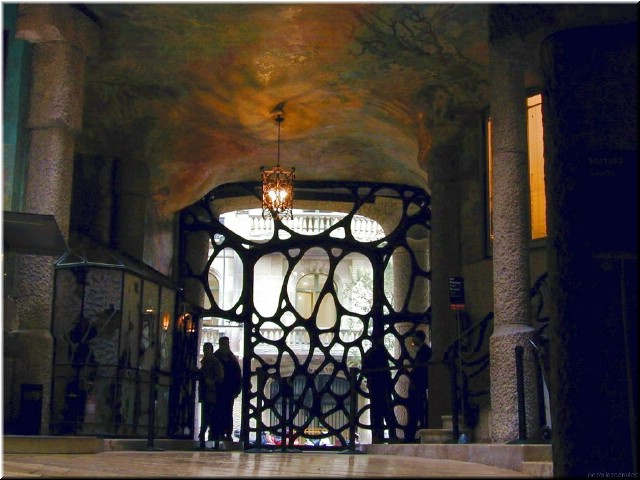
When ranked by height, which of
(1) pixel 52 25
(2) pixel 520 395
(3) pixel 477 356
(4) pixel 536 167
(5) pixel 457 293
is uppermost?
(1) pixel 52 25

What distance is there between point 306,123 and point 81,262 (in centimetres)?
469

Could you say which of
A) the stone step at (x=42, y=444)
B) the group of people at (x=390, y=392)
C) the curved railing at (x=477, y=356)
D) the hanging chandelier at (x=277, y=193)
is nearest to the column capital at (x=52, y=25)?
the stone step at (x=42, y=444)

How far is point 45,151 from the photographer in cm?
987

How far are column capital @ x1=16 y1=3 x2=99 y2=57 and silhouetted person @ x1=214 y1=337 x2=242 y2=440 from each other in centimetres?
579

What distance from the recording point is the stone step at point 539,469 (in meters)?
5.46

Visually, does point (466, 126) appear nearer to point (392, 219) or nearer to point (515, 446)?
point (392, 219)

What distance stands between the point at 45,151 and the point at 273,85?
14.0 feet

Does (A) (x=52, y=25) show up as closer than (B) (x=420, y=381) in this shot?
Yes

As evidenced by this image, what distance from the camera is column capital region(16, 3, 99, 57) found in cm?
986

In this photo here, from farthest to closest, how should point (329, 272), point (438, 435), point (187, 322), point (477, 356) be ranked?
point (329, 272), point (187, 322), point (477, 356), point (438, 435)

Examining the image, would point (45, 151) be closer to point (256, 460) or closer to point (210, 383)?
point (256, 460)

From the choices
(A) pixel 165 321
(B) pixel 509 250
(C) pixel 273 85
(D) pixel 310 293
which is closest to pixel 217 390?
(A) pixel 165 321

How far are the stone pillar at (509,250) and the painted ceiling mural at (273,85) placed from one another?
75.0 inches

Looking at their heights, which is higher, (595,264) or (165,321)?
(165,321)
